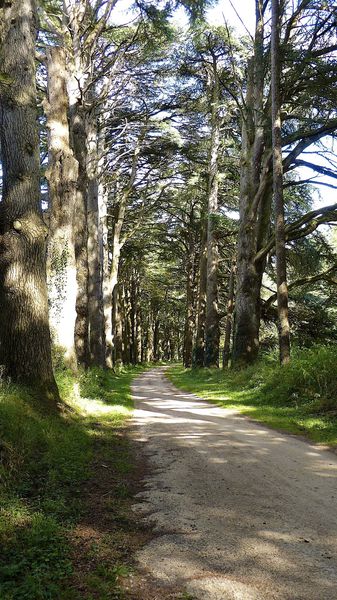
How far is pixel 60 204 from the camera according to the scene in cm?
1005

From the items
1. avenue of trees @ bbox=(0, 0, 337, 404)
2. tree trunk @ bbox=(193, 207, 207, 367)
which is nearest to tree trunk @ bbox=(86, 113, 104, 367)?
avenue of trees @ bbox=(0, 0, 337, 404)

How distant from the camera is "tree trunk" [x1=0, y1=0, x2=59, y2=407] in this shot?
699cm

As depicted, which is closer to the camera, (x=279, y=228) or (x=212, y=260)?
(x=279, y=228)

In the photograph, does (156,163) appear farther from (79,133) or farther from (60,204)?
(60,204)

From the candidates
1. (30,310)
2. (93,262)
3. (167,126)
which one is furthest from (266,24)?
(30,310)

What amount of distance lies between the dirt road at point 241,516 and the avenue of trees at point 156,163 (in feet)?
9.16

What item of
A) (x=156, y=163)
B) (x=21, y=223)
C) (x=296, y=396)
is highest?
(x=156, y=163)

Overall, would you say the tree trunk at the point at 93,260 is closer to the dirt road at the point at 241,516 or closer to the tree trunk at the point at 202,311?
the tree trunk at the point at 202,311

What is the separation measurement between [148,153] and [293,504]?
64.6 feet

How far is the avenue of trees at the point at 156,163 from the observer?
7410mm

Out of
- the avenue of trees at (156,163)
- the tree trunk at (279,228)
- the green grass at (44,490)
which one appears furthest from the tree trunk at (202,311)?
the green grass at (44,490)

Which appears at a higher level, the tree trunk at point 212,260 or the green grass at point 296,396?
the tree trunk at point 212,260

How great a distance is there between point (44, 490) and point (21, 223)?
413 centimetres

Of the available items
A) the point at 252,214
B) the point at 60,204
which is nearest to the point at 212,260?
the point at 252,214
